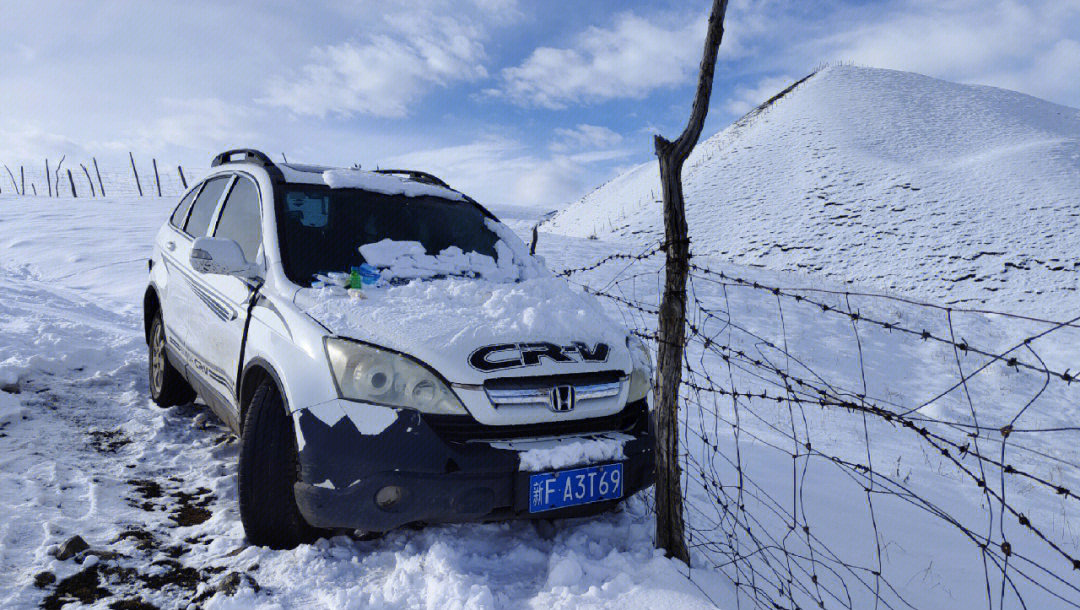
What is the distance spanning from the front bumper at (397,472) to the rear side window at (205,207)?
2.35m

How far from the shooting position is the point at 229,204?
3.81 m

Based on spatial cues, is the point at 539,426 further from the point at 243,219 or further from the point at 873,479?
the point at 873,479

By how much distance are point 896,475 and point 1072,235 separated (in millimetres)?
21690

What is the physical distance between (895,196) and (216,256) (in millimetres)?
28399

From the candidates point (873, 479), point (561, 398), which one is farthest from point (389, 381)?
point (873, 479)

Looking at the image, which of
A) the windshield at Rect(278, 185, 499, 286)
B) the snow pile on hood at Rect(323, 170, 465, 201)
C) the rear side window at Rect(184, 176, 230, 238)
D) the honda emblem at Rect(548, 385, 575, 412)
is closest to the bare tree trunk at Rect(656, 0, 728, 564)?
the honda emblem at Rect(548, 385, 575, 412)

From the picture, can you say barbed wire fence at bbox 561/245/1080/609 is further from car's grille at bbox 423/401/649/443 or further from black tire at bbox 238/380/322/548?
black tire at bbox 238/380/322/548

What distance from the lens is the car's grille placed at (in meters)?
2.37

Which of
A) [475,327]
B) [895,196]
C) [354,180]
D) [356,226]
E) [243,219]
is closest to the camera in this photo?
[475,327]

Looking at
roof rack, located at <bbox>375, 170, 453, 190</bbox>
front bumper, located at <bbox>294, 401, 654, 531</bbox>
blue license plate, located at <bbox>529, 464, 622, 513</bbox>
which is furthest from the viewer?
roof rack, located at <bbox>375, 170, 453, 190</bbox>

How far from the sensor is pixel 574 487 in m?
2.46

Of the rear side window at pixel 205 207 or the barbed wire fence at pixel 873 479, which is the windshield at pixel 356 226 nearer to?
the barbed wire fence at pixel 873 479

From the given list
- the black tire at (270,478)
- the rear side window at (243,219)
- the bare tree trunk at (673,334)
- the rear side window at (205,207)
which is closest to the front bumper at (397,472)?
the black tire at (270,478)

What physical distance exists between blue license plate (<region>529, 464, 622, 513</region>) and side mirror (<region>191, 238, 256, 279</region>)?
5.87 feet
